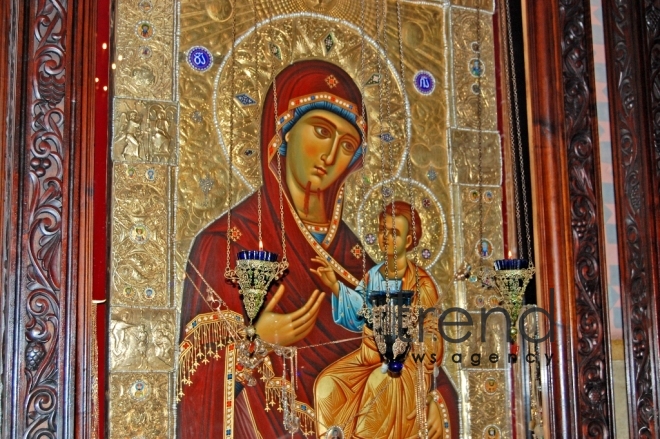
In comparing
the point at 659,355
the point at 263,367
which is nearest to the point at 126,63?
the point at 263,367

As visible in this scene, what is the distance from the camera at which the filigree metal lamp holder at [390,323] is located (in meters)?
3.71

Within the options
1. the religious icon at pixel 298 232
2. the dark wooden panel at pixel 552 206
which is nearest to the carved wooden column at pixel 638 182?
the dark wooden panel at pixel 552 206

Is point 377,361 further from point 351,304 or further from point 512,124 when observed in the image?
point 512,124

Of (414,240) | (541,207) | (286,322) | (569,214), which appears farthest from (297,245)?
(569,214)

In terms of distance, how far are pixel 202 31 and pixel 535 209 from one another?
5.62 ft

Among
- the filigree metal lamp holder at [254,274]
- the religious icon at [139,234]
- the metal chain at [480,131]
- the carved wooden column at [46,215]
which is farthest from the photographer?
the metal chain at [480,131]

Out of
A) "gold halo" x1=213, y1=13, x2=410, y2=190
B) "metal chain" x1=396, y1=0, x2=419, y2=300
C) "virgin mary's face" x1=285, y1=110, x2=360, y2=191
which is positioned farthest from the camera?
"metal chain" x1=396, y1=0, x2=419, y2=300

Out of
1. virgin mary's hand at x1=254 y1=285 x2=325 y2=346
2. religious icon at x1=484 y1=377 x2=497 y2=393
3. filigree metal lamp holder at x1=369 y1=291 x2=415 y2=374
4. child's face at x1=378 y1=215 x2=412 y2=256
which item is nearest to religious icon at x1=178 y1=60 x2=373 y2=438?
virgin mary's hand at x1=254 y1=285 x2=325 y2=346

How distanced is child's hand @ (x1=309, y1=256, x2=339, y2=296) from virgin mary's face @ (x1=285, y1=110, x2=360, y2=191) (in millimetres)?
326

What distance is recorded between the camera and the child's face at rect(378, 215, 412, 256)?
4.24 metres

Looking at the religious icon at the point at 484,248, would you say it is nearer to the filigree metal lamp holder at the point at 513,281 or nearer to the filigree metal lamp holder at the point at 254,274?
the filigree metal lamp holder at the point at 513,281

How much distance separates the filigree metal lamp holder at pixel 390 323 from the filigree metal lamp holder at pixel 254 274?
42cm

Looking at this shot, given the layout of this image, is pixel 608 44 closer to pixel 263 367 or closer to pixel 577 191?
pixel 577 191

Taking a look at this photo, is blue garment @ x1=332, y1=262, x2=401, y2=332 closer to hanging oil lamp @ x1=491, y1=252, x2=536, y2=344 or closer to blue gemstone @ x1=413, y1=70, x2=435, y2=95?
hanging oil lamp @ x1=491, y1=252, x2=536, y2=344
